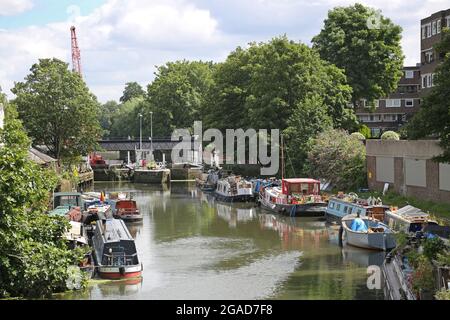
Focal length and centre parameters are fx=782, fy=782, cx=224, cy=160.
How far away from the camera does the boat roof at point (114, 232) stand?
121 ft

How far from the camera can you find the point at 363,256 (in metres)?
39.5

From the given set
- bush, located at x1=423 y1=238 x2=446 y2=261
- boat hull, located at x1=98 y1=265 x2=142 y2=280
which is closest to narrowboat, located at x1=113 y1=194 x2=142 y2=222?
boat hull, located at x1=98 y1=265 x2=142 y2=280

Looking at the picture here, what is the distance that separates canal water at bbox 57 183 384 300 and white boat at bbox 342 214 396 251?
1.95 feet

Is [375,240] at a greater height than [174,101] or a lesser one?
lesser

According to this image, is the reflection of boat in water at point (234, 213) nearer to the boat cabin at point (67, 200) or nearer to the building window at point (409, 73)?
the boat cabin at point (67, 200)

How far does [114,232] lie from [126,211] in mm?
19023

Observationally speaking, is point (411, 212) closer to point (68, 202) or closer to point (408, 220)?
point (408, 220)

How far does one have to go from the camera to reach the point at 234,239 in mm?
47688

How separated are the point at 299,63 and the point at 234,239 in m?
36.6

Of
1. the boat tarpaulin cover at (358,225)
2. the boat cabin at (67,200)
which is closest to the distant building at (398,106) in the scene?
the boat cabin at (67,200)

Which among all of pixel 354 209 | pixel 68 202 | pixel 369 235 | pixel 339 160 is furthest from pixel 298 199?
pixel 369 235

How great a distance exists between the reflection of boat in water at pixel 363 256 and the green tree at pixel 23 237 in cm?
1559
